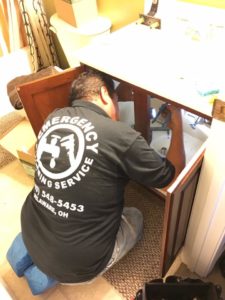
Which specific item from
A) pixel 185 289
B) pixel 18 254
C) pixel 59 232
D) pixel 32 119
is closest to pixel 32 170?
pixel 32 119

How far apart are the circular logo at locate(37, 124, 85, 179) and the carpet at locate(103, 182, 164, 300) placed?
0.65 metres

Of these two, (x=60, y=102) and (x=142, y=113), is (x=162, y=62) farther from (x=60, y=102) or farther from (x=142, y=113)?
(x=60, y=102)

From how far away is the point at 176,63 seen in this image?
933 mm

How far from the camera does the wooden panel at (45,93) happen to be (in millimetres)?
1102

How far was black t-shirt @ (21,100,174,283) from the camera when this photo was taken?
0.82 m

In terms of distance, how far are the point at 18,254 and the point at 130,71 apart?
2.94 feet

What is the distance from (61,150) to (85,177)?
0.12 metres

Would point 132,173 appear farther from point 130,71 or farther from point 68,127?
point 130,71

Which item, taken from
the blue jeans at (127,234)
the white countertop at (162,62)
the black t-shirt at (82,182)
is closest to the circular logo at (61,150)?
the black t-shirt at (82,182)

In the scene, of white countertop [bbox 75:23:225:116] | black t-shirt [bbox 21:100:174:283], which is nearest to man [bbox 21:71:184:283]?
black t-shirt [bbox 21:100:174:283]

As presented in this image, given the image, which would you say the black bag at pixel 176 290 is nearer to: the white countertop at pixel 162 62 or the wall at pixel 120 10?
the white countertop at pixel 162 62

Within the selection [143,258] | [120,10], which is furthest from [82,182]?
[120,10]

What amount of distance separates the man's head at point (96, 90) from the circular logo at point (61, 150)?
0.55ft

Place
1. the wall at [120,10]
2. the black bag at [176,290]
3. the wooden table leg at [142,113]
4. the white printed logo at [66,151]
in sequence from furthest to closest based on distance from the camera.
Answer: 1. the wall at [120,10]
2. the wooden table leg at [142,113]
3. the black bag at [176,290]
4. the white printed logo at [66,151]
